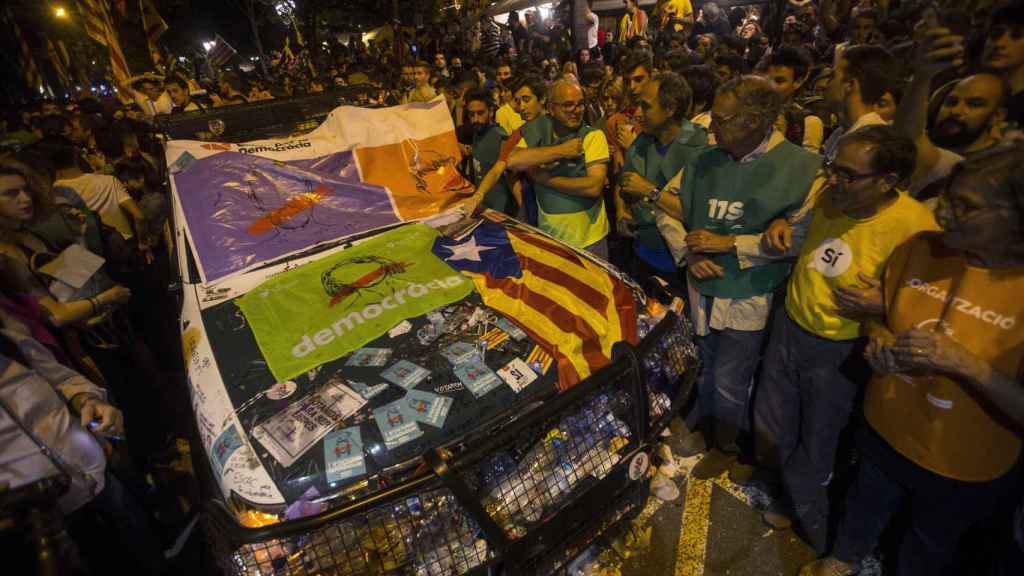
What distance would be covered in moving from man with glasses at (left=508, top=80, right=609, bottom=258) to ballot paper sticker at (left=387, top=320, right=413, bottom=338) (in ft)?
5.23

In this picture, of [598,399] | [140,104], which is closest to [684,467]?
[598,399]

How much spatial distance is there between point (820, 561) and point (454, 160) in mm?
3306

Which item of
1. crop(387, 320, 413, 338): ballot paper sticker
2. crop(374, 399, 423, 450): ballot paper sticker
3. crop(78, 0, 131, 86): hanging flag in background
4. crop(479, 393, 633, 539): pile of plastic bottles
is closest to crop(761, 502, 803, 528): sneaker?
crop(479, 393, 633, 539): pile of plastic bottles

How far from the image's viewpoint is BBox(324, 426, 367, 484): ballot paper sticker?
67.4 inches

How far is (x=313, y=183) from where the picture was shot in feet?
10.4

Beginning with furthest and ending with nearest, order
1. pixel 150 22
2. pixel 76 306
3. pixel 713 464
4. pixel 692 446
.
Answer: pixel 150 22
pixel 692 446
pixel 713 464
pixel 76 306

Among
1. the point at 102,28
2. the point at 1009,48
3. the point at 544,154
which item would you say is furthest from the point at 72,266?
the point at 102,28

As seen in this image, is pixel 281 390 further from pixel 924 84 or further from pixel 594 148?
pixel 924 84

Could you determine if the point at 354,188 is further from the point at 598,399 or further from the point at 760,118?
the point at 760,118

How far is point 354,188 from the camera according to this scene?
3262 millimetres

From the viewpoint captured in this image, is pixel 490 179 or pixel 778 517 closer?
pixel 778 517

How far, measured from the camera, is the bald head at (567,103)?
3287 mm

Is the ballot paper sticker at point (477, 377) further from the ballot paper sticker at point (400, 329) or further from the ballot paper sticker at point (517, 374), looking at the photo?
the ballot paper sticker at point (400, 329)

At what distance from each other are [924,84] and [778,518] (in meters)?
2.28
